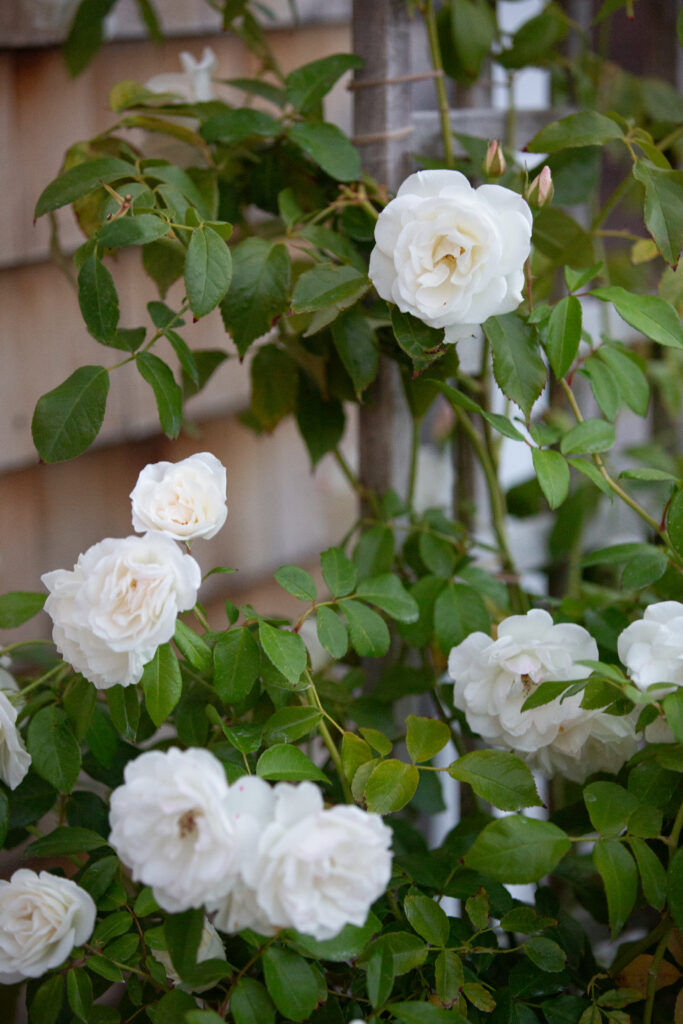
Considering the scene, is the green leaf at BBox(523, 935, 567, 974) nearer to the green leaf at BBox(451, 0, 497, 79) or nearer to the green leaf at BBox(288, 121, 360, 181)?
the green leaf at BBox(288, 121, 360, 181)

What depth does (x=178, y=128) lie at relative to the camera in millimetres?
901

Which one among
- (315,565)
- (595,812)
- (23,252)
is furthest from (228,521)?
(595,812)

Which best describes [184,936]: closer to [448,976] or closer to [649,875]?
[448,976]

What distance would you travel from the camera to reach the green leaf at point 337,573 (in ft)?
2.60

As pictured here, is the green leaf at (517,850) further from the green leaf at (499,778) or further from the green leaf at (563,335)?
the green leaf at (563,335)

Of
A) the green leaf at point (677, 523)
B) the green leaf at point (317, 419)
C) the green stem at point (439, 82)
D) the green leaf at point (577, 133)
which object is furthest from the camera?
the green leaf at point (317, 419)

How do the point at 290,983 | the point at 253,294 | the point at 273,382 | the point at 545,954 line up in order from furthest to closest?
1. the point at 273,382
2. the point at 253,294
3. the point at 545,954
4. the point at 290,983

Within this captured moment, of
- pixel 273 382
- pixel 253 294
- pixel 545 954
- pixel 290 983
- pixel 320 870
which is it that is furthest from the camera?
pixel 273 382

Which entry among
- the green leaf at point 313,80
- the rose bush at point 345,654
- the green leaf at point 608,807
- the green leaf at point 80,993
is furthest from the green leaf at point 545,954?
the green leaf at point 313,80

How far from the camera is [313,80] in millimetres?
924

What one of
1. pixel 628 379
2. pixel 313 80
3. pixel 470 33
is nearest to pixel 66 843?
pixel 628 379

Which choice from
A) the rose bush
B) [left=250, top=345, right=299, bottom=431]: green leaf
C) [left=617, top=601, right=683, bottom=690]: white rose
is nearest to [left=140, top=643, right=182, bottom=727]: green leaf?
the rose bush

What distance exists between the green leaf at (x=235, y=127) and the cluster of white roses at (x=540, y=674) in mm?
522

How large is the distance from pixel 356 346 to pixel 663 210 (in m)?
0.29
